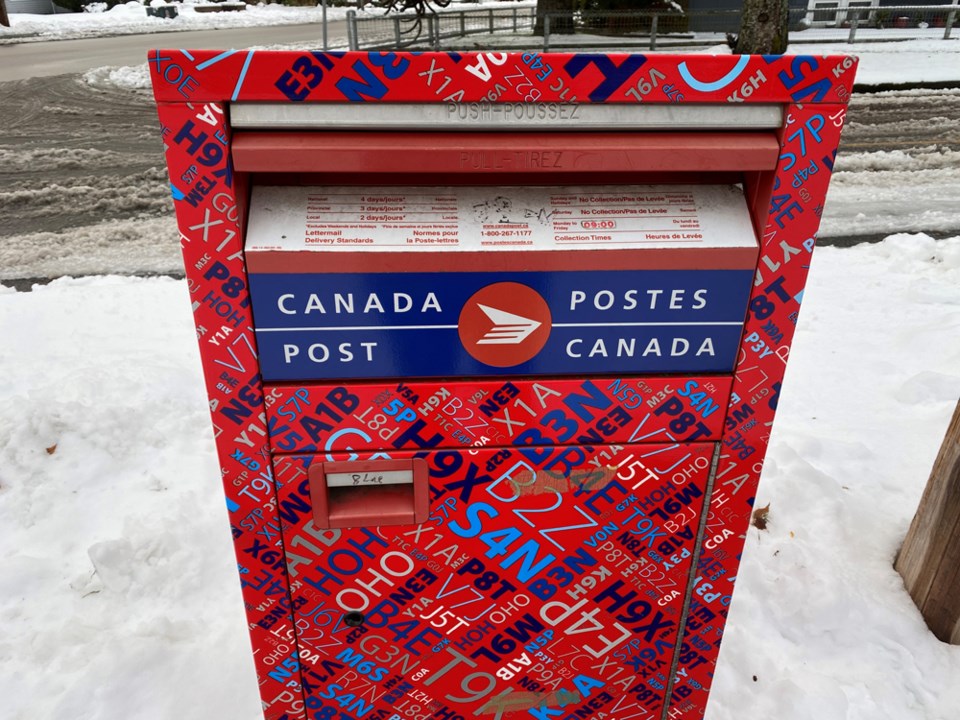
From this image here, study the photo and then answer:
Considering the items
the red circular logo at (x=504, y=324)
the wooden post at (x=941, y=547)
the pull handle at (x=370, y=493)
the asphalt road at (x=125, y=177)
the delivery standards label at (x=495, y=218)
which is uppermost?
the delivery standards label at (x=495, y=218)

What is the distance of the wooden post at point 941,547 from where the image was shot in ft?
7.84

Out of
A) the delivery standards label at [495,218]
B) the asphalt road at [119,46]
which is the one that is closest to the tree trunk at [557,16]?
the asphalt road at [119,46]

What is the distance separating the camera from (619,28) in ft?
48.5

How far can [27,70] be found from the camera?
47.4 ft

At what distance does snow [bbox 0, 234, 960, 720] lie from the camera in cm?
Answer: 239

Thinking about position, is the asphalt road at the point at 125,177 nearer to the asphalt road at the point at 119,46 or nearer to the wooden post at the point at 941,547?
the asphalt road at the point at 119,46

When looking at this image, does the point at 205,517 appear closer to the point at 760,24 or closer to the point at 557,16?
the point at 760,24

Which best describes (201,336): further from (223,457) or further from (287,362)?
(223,457)

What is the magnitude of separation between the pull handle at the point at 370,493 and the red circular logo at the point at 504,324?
0.94ft

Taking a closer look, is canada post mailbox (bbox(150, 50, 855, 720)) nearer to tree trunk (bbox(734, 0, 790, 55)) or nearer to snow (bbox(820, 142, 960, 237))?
snow (bbox(820, 142, 960, 237))

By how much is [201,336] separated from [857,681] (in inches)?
90.7

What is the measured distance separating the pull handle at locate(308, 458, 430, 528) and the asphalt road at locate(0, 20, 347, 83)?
600 inches

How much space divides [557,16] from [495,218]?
1407cm

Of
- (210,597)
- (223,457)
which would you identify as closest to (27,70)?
(210,597)
